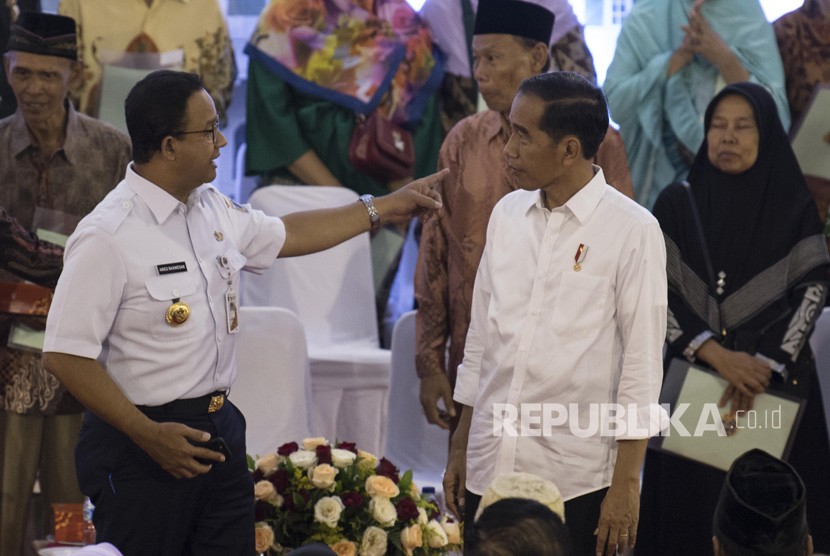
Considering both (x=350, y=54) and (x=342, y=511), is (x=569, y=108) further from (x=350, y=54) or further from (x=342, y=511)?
(x=350, y=54)

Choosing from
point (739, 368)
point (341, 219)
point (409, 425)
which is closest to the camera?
point (341, 219)

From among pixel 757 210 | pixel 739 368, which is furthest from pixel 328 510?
pixel 757 210

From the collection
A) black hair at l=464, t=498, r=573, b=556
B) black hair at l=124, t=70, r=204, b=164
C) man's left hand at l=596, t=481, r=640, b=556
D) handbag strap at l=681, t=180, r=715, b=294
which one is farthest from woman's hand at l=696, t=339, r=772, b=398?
black hair at l=464, t=498, r=573, b=556

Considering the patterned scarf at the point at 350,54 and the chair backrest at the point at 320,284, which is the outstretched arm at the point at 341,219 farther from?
the patterned scarf at the point at 350,54

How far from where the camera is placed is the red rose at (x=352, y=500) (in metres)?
3.43

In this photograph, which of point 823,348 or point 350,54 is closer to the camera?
point 823,348

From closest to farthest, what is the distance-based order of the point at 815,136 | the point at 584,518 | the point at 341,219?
the point at 584,518 → the point at 341,219 → the point at 815,136

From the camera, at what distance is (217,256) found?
295 cm

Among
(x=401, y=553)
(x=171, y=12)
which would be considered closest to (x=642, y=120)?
(x=171, y=12)

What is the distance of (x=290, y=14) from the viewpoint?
17.6ft

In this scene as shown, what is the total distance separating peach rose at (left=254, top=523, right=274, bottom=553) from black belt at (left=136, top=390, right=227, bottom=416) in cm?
58

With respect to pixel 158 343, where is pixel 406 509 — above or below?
below

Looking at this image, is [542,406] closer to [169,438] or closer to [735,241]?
[169,438]

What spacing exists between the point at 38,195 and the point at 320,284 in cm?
142
